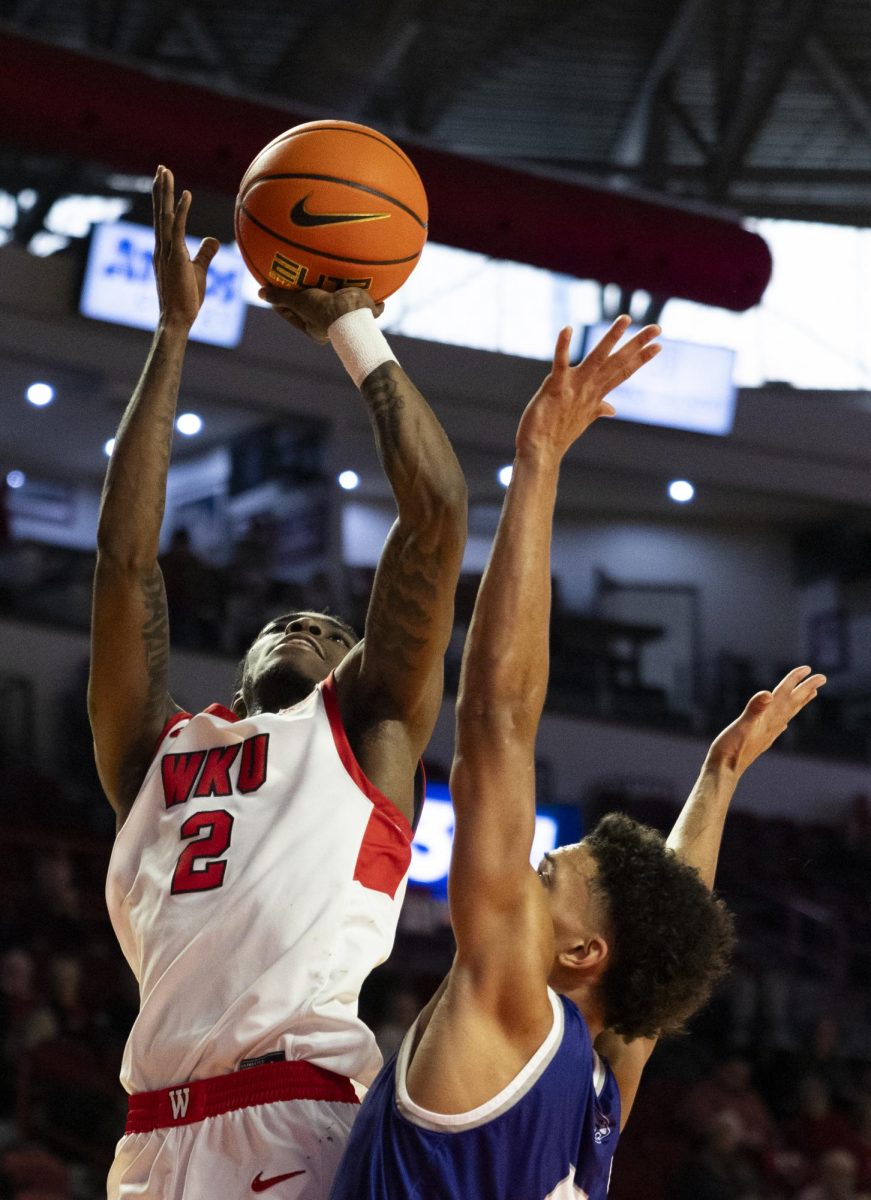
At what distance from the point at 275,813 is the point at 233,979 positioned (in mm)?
264

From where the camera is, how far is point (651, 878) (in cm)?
225

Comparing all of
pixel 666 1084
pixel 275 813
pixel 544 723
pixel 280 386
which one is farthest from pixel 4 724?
pixel 275 813

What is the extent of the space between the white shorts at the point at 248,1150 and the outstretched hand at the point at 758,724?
99 centimetres

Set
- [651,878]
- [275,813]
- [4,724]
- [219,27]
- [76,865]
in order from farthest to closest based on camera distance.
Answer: [219,27] < [4,724] < [76,865] < [275,813] < [651,878]

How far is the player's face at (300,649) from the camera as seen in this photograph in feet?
9.16

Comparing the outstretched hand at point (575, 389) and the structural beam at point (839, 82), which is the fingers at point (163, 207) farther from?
the structural beam at point (839, 82)

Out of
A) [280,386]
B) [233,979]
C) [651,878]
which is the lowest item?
[233,979]

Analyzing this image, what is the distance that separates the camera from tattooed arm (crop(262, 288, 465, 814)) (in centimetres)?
248

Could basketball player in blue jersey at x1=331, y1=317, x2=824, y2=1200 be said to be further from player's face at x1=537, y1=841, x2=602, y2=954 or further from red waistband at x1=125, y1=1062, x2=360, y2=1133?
red waistband at x1=125, y1=1062, x2=360, y2=1133

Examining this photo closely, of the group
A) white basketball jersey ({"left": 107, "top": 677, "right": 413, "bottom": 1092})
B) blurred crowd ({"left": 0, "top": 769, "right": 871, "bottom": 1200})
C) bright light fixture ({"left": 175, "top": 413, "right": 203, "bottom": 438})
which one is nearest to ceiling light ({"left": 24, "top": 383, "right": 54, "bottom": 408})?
bright light fixture ({"left": 175, "top": 413, "right": 203, "bottom": 438})

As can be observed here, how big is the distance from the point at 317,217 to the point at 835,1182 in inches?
259

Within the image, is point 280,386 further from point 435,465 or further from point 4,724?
point 435,465

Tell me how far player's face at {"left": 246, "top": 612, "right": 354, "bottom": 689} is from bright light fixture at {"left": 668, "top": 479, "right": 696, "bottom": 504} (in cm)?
1141

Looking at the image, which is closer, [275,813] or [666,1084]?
[275,813]
